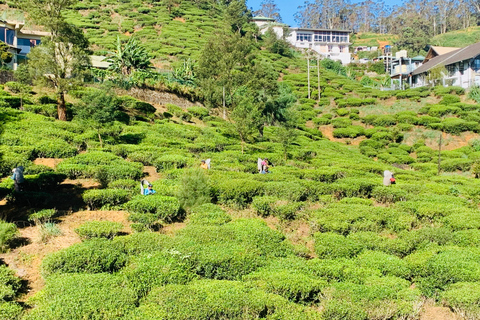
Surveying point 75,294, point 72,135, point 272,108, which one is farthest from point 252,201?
point 272,108

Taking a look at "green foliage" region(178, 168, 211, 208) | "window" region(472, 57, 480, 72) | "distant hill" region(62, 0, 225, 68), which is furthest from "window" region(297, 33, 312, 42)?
"green foliage" region(178, 168, 211, 208)

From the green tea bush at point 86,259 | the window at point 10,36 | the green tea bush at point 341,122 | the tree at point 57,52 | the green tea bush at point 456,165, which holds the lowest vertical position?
the green tea bush at point 86,259

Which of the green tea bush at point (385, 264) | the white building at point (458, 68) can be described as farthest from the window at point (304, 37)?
the green tea bush at point (385, 264)

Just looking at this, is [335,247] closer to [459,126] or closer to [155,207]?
[155,207]

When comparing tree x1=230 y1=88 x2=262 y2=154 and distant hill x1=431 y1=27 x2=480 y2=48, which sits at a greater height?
distant hill x1=431 y1=27 x2=480 y2=48

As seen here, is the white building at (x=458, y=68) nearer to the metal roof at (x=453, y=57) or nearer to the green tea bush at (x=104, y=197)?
the metal roof at (x=453, y=57)

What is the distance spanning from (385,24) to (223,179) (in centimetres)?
11205

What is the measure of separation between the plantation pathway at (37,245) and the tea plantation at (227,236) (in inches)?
13.3

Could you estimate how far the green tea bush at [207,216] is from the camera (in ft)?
38.0

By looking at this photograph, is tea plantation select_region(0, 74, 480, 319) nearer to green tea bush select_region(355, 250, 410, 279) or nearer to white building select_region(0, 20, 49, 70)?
green tea bush select_region(355, 250, 410, 279)

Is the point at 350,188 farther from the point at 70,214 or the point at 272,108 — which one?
the point at 272,108

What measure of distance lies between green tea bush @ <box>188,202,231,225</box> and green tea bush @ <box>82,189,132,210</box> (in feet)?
7.03

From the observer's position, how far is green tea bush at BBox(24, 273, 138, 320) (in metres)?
6.40

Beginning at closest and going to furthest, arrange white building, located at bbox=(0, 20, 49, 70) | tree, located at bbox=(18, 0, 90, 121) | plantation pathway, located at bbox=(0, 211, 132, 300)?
plantation pathway, located at bbox=(0, 211, 132, 300), tree, located at bbox=(18, 0, 90, 121), white building, located at bbox=(0, 20, 49, 70)
